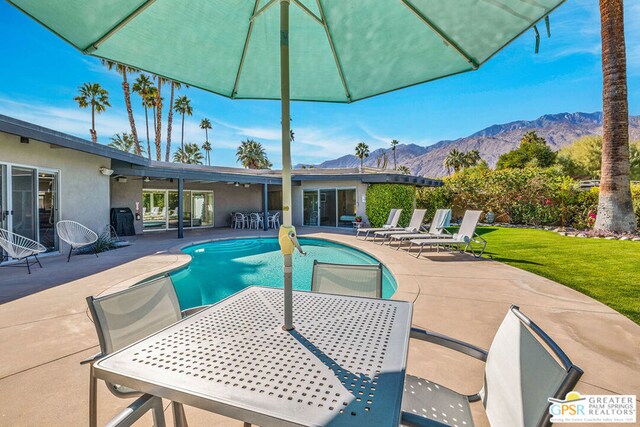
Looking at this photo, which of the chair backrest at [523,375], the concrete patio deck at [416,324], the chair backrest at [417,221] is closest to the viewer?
the chair backrest at [523,375]

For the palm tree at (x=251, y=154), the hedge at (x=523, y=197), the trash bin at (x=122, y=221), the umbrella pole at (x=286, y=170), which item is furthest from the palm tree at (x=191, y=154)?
the umbrella pole at (x=286, y=170)

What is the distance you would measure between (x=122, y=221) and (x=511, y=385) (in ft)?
46.9

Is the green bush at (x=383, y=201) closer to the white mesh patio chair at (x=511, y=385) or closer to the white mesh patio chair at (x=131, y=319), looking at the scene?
the white mesh patio chair at (x=511, y=385)

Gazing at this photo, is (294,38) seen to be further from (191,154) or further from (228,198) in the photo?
(191,154)

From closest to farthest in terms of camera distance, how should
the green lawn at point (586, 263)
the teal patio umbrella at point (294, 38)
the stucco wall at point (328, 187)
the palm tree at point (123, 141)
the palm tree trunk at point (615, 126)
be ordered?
the teal patio umbrella at point (294, 38) < the green lawn at point (586, 263) < the palm tree trunk at point (615, 126) < the stucco wall at point (328, 187) < the palm tree at point (123, 141)

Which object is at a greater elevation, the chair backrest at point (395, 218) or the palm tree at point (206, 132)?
the palm tree at point (206, 132)

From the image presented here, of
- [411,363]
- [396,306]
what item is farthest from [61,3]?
[411,363]

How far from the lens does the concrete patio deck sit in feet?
7.11

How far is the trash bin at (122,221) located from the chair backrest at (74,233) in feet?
13.1

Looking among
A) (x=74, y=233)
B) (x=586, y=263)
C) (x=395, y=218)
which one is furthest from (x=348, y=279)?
(x=395, y=218)

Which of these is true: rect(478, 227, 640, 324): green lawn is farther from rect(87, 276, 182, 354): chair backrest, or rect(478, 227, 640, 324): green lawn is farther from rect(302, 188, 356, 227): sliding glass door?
rect(302, 188, 356, 227): sliding glass door

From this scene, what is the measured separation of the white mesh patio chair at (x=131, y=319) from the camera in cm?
147

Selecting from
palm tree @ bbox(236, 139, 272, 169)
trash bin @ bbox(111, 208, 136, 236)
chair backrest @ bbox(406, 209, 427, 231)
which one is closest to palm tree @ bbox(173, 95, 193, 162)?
palm tree @ bbox(236, 139, 272, 169)

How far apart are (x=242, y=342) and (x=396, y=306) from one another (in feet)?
3.14
